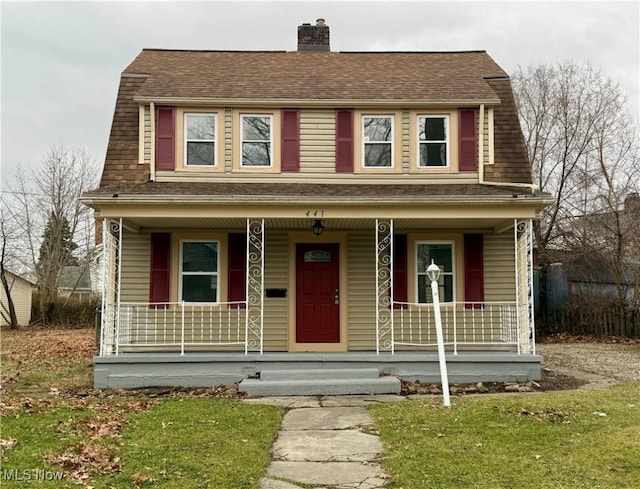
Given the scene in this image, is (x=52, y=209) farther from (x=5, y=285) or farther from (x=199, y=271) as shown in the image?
(x=199, y=271)

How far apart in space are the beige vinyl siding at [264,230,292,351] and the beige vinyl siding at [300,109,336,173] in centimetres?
159

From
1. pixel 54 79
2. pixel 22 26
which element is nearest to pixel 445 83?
pixel 22 26

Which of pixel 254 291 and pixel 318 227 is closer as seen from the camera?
pixel 318 227

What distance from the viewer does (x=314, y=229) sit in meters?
10.8

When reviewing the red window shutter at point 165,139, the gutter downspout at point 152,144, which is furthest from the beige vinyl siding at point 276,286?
the gutter downspout at point 152,144

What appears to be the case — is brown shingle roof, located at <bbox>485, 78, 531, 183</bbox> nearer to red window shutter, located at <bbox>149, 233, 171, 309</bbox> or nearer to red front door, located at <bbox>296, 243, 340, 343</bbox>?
red front door, located at <bbox>296, 243, 340, 343</bbox>

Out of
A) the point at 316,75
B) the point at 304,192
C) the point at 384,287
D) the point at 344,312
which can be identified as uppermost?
the point at 316,75

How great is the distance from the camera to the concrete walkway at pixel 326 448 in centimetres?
486

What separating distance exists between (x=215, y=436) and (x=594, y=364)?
9.56 metres

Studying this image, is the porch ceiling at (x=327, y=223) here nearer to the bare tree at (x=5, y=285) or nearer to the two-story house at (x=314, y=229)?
A: the two-story house at (x=314, y=229)

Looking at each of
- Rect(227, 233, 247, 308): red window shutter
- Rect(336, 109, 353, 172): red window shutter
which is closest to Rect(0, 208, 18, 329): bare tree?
Rect(227, 233, 247, 308): red window shutter

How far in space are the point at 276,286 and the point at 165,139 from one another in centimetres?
372

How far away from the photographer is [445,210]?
9.98 m
